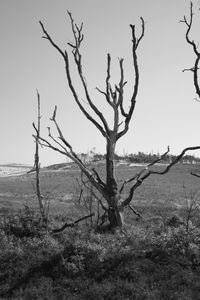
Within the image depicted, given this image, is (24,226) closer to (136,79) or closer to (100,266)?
(100,266)

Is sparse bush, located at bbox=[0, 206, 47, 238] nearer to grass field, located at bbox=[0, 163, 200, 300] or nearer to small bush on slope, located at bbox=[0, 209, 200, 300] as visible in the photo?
grass field, located at bbox=[0, 163, 200, 300]

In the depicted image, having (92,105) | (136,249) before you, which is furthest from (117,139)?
(136,249)

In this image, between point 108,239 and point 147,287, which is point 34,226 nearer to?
point 108,239

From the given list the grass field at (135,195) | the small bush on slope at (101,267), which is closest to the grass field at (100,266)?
the small bush on slope at (101,267)

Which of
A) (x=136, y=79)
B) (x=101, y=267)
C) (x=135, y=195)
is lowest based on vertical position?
(x=135, y=195)

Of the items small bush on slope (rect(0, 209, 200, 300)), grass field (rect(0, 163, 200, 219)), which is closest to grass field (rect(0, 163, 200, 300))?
small bush on slope (rect(0, 209, 200, 300))

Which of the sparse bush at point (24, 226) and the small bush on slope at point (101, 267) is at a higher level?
the sparse bush at point (24, 226)

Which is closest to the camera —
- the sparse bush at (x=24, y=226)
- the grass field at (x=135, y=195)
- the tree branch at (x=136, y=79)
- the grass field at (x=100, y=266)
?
the grass field at (x=100, y=266)

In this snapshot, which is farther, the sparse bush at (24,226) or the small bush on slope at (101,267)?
the sparse bush at (24,226)

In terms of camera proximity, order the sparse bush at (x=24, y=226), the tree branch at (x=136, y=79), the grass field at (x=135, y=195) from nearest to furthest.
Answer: the sparse bush at (x=24, y=226) < the tree branch at (x=136, y=79) < the grass field at (x=135, y=195)

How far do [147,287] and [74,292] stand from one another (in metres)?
1.85

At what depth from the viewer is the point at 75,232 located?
41.7ft

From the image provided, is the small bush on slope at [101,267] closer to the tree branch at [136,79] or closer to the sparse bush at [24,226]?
the sparse bush at [24,226]

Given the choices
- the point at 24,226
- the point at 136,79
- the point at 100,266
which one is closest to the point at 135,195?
the point at 136,79
